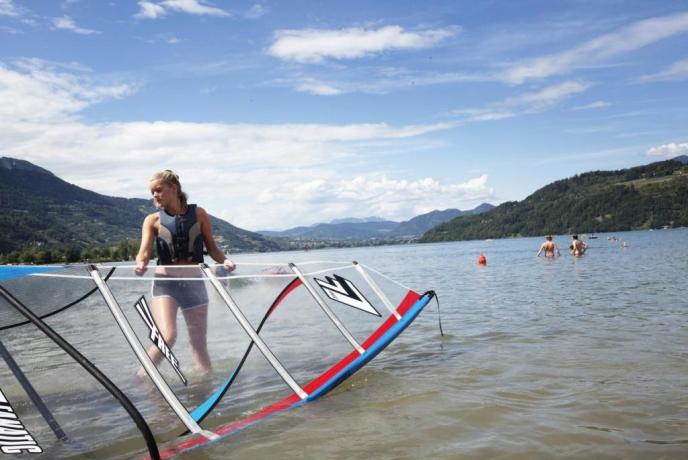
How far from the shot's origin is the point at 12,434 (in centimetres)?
416

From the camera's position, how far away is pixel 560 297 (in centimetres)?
1622

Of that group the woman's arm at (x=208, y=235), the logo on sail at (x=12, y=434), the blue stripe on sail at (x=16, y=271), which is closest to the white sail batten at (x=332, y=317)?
the woman's arm at (x=208, y=235)

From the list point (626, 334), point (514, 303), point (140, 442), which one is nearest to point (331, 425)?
point (140, 442)

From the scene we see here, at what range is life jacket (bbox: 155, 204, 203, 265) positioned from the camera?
6.51 metres

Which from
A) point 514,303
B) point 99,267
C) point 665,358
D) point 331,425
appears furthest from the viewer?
point 514,303

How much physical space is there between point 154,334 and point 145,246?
52.2 inches

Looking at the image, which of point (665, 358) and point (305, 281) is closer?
point (305, 281)

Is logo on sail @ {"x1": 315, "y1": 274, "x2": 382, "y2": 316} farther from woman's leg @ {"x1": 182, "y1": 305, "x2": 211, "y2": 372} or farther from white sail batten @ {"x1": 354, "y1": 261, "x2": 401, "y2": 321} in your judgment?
woman's leg @ {"x1": 182, "y1": 305, "x2": 211, "y2": 372}

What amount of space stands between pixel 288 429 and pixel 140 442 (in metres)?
1.51

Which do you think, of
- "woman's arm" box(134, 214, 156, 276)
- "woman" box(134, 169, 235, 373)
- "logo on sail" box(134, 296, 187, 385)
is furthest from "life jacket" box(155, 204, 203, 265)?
"logo on sail" box(134, 296, 187, 385)

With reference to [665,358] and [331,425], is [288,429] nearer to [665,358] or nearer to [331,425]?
[331,425]

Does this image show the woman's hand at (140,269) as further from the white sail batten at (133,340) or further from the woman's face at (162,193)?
the woman's face at (162,193)

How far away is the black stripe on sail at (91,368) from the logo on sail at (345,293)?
3.63m

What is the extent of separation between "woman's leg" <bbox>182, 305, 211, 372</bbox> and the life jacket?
35.3 inches
